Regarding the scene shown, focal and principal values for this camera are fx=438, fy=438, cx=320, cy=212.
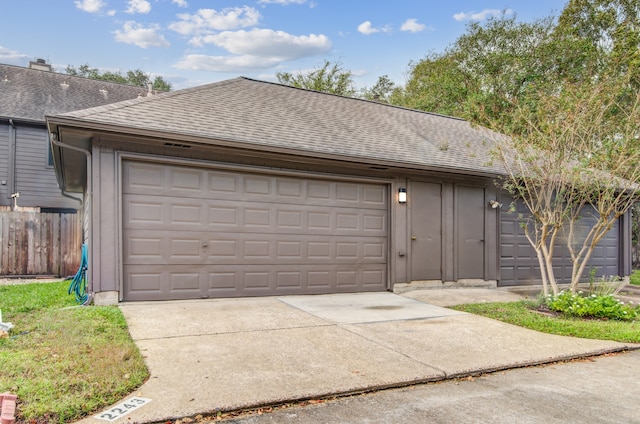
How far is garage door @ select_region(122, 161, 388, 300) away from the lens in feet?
21.0

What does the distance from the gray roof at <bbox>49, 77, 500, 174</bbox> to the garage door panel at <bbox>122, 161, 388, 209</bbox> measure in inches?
23.4

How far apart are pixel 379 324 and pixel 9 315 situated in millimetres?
4665

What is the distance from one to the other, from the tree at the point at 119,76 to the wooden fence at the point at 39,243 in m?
22.4

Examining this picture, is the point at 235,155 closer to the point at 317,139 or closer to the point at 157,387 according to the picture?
the point at 317,139

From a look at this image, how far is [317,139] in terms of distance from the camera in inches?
307

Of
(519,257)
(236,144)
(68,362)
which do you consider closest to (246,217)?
(236,144)

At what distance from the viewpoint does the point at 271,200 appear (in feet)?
24.0

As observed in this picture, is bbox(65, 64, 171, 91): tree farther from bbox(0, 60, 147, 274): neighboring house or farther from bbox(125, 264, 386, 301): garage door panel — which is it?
bbox(125, 264, 386, 301): garage door panel

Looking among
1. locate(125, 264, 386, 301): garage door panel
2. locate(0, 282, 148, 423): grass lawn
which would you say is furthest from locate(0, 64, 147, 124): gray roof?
locate(0, 282, 148, 423): grass lawn

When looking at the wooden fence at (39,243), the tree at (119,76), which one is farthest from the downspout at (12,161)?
the tree at (119,76)

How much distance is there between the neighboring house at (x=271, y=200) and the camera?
20.4ft

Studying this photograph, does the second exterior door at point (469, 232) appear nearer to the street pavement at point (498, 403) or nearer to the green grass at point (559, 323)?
the green grass at point (559, 323)

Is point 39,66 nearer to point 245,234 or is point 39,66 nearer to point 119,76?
point 245,234

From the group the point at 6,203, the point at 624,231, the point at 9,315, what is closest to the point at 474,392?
the point at 9,315
